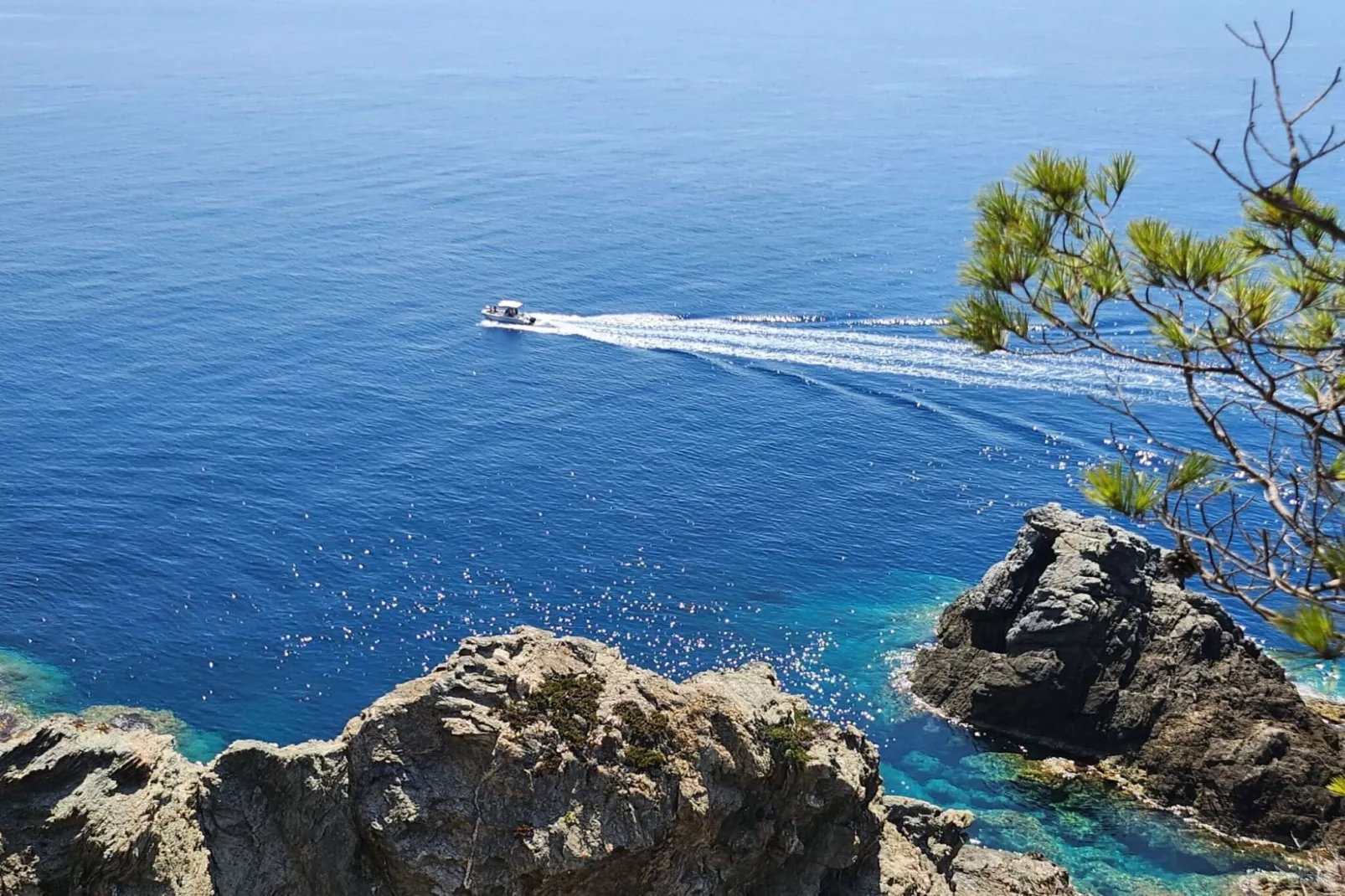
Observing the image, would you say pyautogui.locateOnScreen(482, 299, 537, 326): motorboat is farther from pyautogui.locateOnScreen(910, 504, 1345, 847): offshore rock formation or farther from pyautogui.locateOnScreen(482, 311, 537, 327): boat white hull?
pyautogui.locateOnScreen(910, 504, 1345, 847): offshore rock formation

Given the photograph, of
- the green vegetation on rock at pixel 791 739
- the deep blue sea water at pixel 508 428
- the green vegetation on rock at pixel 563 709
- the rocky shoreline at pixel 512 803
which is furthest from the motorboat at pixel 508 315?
the green vegetation on rock at pixel 563 709

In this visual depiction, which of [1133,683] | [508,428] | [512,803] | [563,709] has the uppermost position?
[563,709]

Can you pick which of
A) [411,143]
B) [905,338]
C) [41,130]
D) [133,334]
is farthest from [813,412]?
[41,130]

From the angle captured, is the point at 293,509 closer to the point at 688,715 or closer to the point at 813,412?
the point at 813,412

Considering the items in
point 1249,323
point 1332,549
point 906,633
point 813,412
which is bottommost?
point 906,633

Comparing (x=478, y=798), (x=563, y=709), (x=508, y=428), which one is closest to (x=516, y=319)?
(x=508, y=428)

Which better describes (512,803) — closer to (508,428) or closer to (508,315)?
(508,428)
